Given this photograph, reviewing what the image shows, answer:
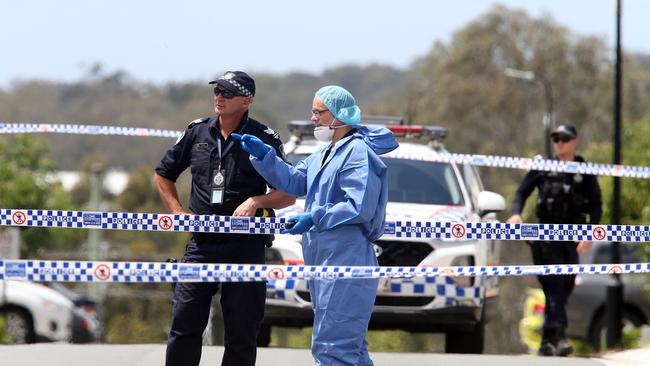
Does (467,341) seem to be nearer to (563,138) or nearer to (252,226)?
(563,138)

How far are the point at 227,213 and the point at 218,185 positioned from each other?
0.51ft

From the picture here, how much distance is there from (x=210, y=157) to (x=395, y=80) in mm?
183826

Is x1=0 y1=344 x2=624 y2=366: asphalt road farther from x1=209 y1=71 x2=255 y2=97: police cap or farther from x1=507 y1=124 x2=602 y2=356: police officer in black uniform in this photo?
x1=209 y1=71 x2=255 y2=97: police cap

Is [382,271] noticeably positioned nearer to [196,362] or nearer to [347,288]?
[347,288]

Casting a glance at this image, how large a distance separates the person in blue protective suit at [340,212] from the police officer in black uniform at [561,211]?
4001mm

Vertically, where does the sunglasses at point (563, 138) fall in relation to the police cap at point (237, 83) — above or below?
below

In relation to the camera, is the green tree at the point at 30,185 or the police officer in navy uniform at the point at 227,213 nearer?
the police officer in navy uniform at the point at 227,213

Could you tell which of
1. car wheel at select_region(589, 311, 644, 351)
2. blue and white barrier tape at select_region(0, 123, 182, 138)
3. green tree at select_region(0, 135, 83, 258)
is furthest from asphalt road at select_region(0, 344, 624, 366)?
green tree at select_region(0, 135, 83, 258)

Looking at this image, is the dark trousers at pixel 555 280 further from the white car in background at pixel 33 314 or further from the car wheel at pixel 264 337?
the white car in background at pixel 33 314

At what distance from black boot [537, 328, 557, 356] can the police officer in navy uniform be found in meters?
4.07

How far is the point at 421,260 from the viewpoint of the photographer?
34.5 ft

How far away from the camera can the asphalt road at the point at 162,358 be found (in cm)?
998

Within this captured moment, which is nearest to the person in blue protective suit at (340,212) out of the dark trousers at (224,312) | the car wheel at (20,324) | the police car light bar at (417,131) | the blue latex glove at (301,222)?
the blue latex glove at (301,222)

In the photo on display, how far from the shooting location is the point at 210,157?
790 cm
